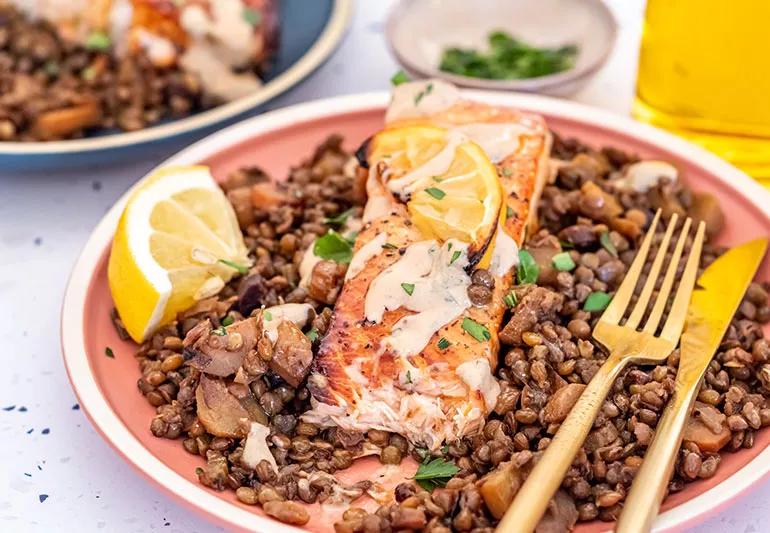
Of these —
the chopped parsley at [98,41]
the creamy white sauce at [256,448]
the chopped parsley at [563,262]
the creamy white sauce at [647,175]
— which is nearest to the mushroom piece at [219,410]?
the creamy white sauce at [256,448]

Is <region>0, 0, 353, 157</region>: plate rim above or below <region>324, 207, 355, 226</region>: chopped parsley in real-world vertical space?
above

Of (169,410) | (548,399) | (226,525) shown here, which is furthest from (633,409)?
(169,410)

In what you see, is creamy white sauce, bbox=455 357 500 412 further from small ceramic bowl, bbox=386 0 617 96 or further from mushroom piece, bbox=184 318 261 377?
small ceramic bowl, bbox=386 0 617 96

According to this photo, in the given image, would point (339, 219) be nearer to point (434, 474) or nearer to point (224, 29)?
point (434, 474)

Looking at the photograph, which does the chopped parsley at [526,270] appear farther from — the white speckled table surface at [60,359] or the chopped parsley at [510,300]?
the white speckled table surface at [60,359]

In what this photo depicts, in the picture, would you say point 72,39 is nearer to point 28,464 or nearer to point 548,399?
point 28,464

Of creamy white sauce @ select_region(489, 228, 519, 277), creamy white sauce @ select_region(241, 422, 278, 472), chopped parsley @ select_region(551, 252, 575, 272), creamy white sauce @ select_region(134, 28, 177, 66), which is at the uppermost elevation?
creamy white sauce @ select_region(134, 28, 177, 66)

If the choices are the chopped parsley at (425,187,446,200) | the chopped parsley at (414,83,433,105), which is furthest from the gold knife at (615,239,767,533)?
the chopped parsley at (414,83,433,105)

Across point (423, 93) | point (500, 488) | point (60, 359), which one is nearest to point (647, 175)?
point (423, 93)
